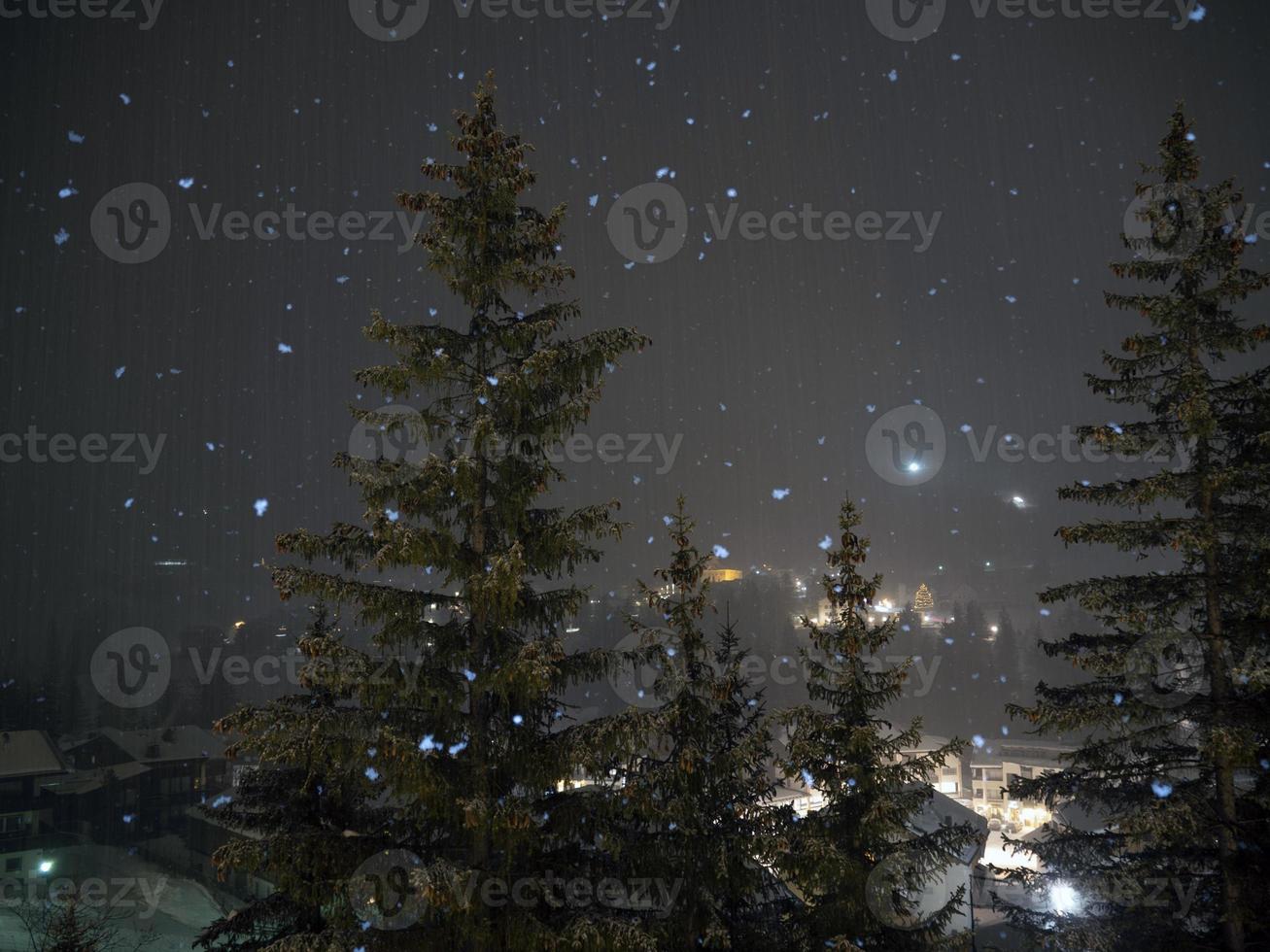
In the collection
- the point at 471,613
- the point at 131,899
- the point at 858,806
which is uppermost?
the point at 471,613

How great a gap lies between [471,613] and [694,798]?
402 cm

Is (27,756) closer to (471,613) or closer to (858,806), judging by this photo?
(471,613)

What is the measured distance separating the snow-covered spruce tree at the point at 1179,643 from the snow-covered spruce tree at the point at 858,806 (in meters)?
1.36

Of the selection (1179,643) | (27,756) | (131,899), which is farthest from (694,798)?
(27,756)

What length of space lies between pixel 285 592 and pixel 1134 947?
11.2 m

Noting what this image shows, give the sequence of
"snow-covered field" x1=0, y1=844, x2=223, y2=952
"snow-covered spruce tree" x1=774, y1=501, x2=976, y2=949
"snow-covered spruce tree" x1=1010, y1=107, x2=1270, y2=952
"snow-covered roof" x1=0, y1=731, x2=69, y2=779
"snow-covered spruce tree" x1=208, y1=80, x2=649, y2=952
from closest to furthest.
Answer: "snow-covered spruce tree" x1=208, y1=80, x2=649, y2=952 → "snow-covered spruce tree" x1=1010, y1=107, x2=1270, y2=952 → "snow-covered spruce tree" x1=774, y1=501, x2=976, y2=949 → "snow-covered field" x1=0, y1=844, x2=223, y2=952 → "snow-covered roof" x1=0, y1=731, x2=69, y2=779

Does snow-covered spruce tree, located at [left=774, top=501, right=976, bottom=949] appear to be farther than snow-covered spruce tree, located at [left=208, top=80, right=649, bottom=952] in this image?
Yes

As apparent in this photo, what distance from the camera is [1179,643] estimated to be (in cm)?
912

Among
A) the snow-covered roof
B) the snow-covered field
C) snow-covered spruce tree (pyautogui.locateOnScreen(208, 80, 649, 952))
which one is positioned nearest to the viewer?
snow-covered spruce tree (pyautogui.locateOnScreen(208, 80, 649, 952))

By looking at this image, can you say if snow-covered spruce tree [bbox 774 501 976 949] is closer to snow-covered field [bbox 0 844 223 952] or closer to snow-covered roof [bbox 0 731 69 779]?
snow-covered field [bbox 0 844 223 952]

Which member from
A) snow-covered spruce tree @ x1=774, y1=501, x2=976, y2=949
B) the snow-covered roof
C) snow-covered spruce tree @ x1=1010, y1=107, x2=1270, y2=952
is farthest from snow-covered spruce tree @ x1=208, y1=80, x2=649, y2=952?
the snow-covered roof

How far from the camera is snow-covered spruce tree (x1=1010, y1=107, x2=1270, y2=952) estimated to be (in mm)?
8727

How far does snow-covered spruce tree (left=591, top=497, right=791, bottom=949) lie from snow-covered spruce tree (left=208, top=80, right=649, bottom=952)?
3.42 ft

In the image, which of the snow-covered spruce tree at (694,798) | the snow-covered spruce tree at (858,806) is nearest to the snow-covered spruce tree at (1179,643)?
the snow-covered spruce tree at (858,806)
